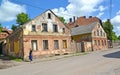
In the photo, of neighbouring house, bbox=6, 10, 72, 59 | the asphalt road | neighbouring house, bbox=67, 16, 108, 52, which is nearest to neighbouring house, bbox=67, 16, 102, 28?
neighbouring house, bbox=67, 16, 108, 52

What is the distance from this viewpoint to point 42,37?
28984 millimetres

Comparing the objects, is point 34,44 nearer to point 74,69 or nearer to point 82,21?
point 74,69

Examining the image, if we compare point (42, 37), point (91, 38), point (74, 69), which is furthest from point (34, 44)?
point (91, 38)

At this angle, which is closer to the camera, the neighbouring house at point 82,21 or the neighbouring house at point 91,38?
the neighbouring house at point 91,38

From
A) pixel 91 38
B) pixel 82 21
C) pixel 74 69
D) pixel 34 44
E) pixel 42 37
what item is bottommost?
pixel 74 69

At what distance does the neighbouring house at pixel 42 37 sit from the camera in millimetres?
26942

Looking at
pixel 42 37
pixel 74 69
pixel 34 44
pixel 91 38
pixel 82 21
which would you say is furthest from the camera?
pixel 82 21

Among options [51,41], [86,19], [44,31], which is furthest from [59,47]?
[86,19]

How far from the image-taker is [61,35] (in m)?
31.9

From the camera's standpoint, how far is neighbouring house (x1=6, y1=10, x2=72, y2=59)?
26.9 metres

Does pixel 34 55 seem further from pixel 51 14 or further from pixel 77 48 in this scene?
pixel 77 48

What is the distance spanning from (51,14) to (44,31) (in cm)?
329

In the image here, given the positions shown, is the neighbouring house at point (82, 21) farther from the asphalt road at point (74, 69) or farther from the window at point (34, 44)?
the asphalt road at point (74, 69)

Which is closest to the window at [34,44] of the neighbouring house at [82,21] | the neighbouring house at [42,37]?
the neighbouring house at [42,37]
